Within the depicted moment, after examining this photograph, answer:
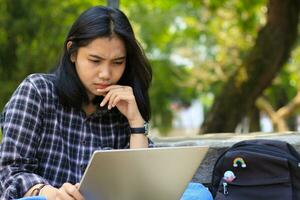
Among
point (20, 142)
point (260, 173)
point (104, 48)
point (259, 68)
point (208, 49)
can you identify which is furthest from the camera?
point (208, 49)

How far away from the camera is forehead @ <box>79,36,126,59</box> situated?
7.13 ft

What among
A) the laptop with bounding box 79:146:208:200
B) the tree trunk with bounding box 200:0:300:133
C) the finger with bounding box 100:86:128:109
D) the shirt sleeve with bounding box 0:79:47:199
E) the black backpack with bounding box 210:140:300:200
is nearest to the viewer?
the laptop with bounding box 79:146:208:200

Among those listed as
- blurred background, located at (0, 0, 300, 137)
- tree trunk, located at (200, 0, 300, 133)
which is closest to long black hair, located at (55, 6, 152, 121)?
blurred background, located at (0, 0, 300, 137)

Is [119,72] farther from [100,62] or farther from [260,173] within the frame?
[260,173]

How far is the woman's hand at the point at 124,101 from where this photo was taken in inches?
89.1

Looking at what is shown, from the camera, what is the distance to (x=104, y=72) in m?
2.21

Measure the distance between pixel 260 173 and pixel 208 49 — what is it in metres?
13.4

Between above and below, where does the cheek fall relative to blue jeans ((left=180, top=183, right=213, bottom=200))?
above

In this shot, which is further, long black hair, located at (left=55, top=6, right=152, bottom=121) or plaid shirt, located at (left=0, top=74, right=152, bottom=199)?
long black hair, located at (left=55, top=6, right=152, bottom=121)

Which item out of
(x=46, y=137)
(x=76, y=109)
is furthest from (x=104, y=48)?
(x=46, y=137)

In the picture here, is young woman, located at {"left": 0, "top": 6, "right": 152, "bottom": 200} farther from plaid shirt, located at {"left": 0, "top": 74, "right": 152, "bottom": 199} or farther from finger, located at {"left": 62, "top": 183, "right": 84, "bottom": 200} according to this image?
finger, located at {"left": 62, "top": 183, "right": 84, "bottom": 200}

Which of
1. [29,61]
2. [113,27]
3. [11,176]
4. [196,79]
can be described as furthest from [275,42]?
[196,79]

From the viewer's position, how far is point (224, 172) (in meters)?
2.50

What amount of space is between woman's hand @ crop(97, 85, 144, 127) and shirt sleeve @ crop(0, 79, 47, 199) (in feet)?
0.93
